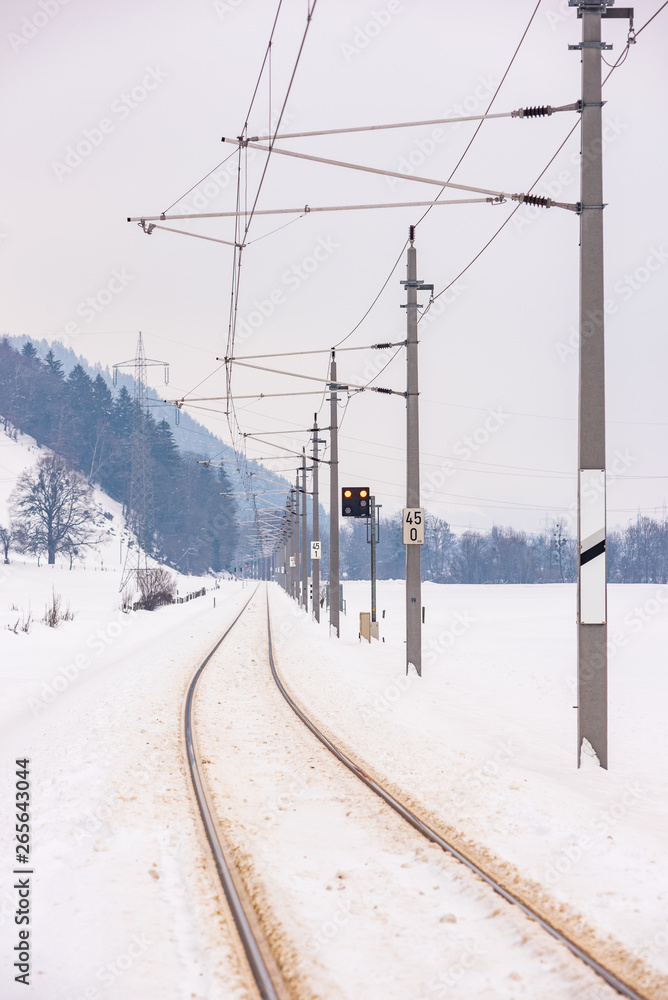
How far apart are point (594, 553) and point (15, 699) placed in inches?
498

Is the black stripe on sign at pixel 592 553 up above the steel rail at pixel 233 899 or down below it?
above

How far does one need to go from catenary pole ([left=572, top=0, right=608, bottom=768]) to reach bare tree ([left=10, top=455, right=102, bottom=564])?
3844 inches

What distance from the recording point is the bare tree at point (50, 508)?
10238cm

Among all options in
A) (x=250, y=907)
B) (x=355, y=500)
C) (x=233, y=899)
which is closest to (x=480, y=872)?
(x=250, y=907)

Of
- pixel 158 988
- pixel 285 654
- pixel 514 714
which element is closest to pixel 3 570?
pixel 285 654

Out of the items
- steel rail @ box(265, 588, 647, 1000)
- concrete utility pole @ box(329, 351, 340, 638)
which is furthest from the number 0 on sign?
concrete utility pole @ box(329, 351, 340, 638)

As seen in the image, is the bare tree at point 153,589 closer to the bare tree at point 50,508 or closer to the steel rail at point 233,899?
the steel rail at point 233,899

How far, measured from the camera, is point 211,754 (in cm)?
1125

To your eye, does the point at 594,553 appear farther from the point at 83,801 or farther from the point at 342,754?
the point at 83,801

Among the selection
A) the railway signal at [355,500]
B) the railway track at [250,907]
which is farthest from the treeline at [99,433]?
the railway track at [250,907]

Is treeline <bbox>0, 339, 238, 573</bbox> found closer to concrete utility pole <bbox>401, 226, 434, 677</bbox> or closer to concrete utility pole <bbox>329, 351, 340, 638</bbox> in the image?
concrete utility pole <bbox>329, 351, 340, 638</bbox>

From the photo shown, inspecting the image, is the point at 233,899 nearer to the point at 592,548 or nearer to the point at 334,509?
the point at 592,548

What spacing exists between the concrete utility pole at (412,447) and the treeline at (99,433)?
13075 cm

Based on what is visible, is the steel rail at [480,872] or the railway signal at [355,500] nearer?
the steel rail at [480,872]
